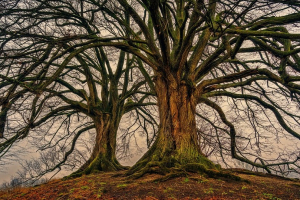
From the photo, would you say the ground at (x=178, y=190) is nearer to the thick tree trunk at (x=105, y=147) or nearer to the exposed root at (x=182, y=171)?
the exposed root at (x=182, y=171)

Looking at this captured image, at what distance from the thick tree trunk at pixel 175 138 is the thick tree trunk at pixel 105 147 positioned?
7.05ft

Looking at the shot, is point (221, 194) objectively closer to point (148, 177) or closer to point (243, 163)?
point (148, 177)

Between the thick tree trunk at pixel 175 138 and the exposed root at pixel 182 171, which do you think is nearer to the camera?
the exposed root at pixel 182 171

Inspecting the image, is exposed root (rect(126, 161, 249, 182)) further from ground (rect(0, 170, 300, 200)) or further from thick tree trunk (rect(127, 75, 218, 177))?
ground (rect(0, 170, 300, 200))

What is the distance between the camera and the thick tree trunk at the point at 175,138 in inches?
200

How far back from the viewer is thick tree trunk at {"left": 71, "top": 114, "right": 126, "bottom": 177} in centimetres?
757

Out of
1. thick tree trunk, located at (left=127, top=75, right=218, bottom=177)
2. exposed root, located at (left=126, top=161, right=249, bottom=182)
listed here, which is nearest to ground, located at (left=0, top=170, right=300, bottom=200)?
exposed root, located at (left=126, top=161, right=249, bottom=182)

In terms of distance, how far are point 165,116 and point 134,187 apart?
2264 mm

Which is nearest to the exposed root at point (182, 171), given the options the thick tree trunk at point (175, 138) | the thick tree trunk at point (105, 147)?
the thick tree trunk at point (175, 138)

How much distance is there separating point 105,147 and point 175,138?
3.45 meters

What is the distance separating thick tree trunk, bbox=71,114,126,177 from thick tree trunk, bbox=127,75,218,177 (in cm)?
215

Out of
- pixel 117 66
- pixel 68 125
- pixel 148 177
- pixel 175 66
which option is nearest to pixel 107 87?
Result: pixel 117 66

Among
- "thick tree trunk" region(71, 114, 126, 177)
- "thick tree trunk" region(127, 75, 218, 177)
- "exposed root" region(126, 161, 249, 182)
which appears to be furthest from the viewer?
"thick tree trunk" region(71, 114, 126, 177)

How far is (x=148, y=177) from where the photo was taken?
15.6ft
